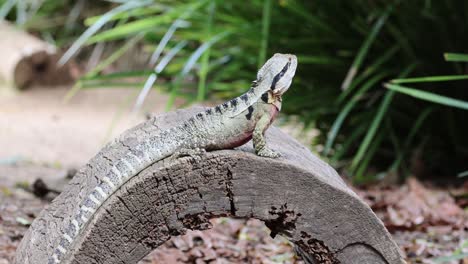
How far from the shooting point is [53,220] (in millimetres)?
2734

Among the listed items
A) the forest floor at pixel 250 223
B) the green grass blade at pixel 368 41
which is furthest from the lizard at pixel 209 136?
the green grass blade at pixel 368 41

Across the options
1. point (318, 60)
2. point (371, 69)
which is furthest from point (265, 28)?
point (371, 69)

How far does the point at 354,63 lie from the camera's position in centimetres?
472

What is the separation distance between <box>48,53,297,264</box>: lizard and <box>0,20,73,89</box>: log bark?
25.3 feet

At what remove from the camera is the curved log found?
2.35m

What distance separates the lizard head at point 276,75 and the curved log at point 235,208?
0.81 feet

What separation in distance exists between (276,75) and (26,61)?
7.85 m

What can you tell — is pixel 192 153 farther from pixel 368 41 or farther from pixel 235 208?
pixel 368 41

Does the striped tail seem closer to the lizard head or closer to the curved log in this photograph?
the curved log

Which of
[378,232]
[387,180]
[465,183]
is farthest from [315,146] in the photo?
[378,232]

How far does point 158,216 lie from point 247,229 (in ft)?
5.69

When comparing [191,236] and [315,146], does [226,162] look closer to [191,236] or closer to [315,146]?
[191,236]

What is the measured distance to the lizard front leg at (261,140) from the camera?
2.44 metres

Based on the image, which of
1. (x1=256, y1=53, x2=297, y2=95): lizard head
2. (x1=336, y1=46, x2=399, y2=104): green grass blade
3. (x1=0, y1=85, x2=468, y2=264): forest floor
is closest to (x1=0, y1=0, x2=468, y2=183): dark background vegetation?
(x1=336, y1=46, x2=399, y2=104): green grass blade
